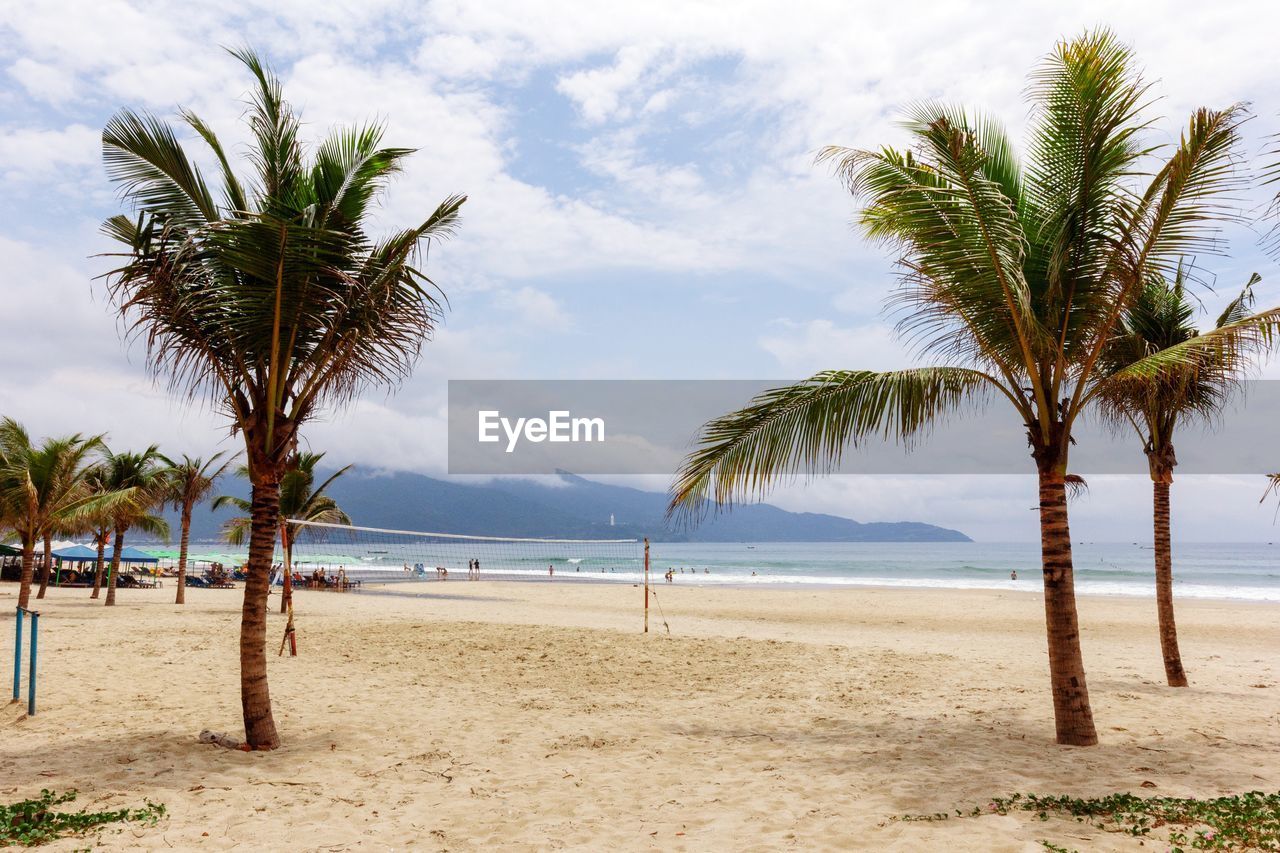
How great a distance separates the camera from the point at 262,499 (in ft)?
20.9

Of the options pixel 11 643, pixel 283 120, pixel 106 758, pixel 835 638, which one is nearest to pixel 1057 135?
pixel 283 120

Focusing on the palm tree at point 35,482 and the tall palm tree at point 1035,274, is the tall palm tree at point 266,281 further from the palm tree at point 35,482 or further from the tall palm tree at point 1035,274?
the palm tree at point 35,482

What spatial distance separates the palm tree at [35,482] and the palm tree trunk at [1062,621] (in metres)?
17.9

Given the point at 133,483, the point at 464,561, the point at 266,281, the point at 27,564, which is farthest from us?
the point at 464,561

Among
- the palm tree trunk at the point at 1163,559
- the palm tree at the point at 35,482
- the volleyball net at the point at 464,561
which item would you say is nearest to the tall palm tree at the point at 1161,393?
the palm tree trunk at the point at 1163,559

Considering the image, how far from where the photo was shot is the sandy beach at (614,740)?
479cm

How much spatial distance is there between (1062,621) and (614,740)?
394 cm

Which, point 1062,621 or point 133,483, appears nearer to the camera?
point 1062,621

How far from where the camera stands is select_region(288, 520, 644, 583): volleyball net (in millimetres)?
54828

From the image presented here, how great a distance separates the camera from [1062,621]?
21.1 feet

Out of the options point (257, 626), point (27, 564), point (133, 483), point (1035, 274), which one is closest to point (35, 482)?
point (27, 564)

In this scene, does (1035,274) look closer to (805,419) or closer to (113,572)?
(805,419)

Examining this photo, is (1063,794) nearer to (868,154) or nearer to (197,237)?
(868,154)

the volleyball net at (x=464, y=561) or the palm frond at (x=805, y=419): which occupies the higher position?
the palm frond at (x=805, y=419)
